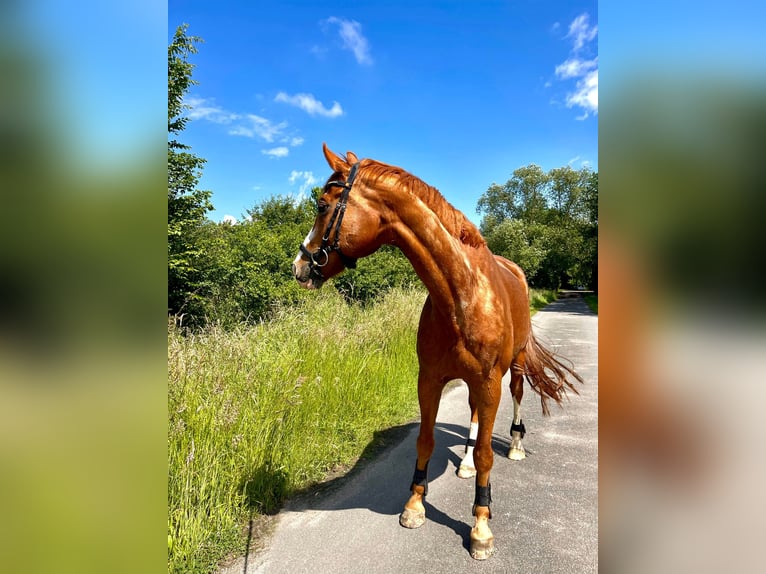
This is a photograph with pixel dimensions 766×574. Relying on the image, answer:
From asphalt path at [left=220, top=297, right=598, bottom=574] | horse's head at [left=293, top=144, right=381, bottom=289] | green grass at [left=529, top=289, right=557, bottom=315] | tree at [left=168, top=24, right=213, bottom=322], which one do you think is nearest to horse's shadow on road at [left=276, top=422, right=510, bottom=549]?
asphalt path at [left=220, top=297, right=598, bottom=574]

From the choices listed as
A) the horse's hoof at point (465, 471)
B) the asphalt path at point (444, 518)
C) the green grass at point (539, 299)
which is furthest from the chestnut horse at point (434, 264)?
the green grass at point (539, 299)

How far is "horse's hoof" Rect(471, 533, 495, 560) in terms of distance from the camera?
243cm

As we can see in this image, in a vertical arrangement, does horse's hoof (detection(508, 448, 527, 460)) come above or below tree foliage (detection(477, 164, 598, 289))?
below

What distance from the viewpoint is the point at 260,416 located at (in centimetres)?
327

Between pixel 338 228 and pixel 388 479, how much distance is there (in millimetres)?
2330

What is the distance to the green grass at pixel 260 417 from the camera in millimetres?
2462

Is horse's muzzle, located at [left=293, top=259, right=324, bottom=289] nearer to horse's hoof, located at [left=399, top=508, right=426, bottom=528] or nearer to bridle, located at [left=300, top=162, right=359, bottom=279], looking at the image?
bridle, located at [left=300, top=162, right=359, bottom=279]

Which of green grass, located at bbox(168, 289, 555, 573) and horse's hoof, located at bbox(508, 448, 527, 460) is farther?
horse's hoof, located at bbox(508, 448, 527, 460)

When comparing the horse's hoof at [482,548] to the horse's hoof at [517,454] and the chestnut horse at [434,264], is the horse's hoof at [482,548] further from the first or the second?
the horse's hoof at [517,454]

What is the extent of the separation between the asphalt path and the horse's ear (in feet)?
8.05
